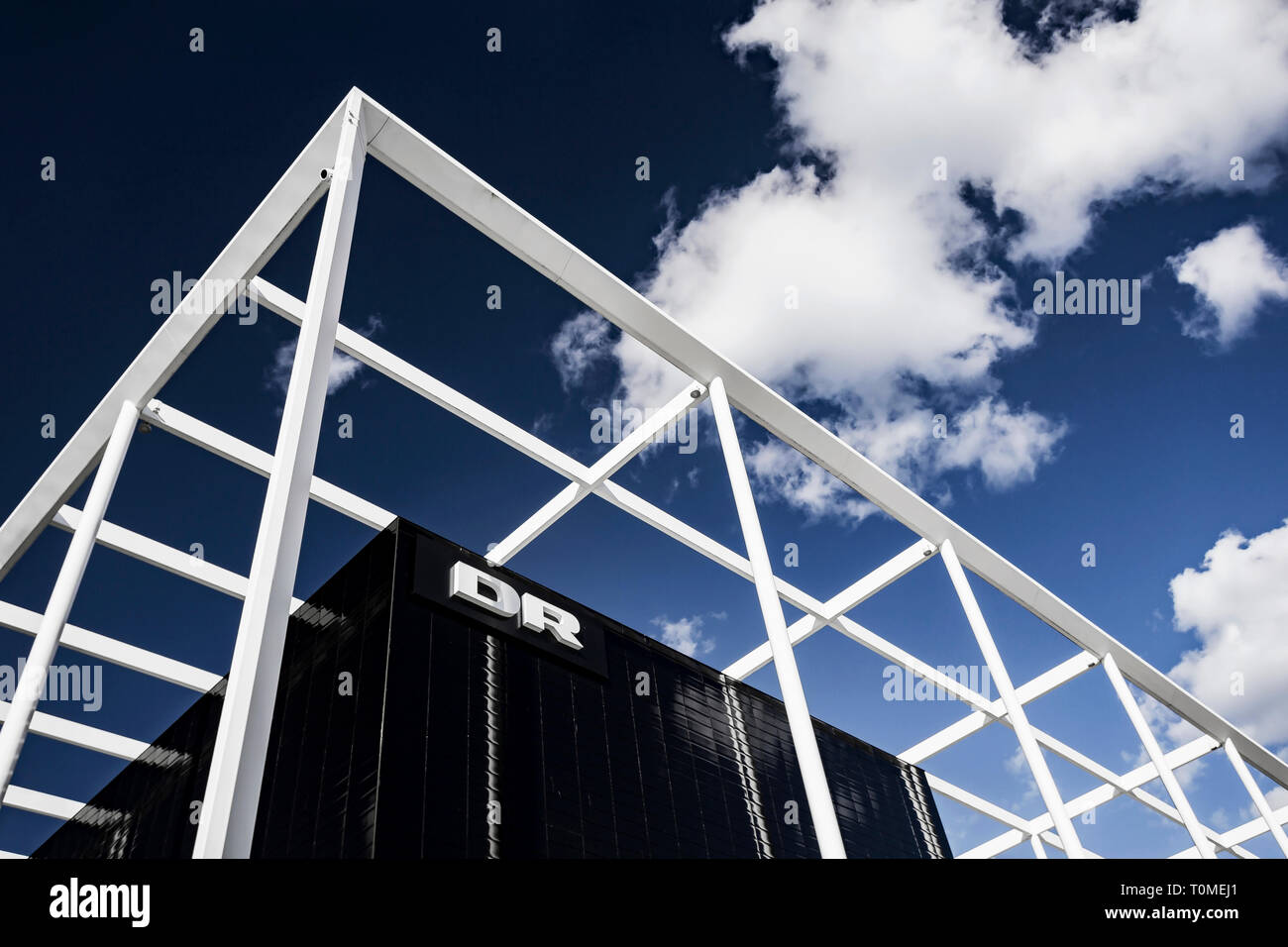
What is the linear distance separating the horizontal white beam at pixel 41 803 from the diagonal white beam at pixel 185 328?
13.8 feet

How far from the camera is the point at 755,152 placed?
34.0ft

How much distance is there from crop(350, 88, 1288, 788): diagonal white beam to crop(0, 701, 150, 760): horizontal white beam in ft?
30.7

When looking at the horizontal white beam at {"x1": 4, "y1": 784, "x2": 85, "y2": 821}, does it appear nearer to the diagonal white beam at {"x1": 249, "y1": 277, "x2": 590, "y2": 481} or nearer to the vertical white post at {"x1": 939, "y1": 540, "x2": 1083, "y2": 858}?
the diagonal white beam at {"x1": 249, "y1": 277, "x2": 590, "y2": 481}

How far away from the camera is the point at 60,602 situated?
716cm

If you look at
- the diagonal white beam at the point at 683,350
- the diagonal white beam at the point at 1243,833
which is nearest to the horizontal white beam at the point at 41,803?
the diagonal white beam at the point at 683,350

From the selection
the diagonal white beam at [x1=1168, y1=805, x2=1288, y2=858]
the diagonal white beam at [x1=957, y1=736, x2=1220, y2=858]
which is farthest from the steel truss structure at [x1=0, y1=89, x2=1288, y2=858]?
the diagonal white beam at [x1=1168, y1=805, x2=1288, y2=858]

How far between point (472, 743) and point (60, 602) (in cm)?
398

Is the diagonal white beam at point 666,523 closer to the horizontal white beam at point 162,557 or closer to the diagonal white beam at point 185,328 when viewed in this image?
the diagonal white beam at point 185,328

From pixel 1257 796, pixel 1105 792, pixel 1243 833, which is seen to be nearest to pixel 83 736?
pixel 1105 792

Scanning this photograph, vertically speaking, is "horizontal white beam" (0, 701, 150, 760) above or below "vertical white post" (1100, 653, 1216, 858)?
above

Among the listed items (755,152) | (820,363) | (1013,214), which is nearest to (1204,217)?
(1013,214)

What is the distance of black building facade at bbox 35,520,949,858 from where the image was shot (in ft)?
22.3
